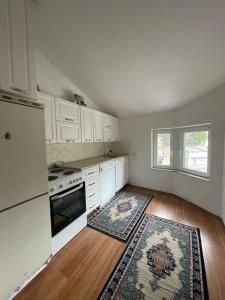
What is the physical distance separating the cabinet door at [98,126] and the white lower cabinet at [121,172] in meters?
0.72

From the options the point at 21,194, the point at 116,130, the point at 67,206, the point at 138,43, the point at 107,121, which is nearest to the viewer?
the point at 21,194

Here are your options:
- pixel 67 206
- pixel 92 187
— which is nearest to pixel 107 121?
pixel 92 187

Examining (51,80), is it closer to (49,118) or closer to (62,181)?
(49,118)

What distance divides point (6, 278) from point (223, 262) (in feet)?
7.15

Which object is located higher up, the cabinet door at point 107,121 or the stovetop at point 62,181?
the cabinet door at point 107,121

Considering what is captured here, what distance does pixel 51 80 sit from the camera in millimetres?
2359

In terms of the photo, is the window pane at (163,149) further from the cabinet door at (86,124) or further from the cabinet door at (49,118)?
the cabinet door at (49,118)

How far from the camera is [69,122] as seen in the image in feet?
7.73

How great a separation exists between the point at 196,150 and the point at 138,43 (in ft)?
7.51

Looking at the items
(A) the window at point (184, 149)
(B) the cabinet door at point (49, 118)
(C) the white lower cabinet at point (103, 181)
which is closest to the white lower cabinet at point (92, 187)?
(C) the white lower cabinet at point (103, 181)

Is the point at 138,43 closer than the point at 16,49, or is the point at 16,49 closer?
the point at 16,49

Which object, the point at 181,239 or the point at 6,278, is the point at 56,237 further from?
the point at 181,239

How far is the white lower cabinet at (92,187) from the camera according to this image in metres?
2.30

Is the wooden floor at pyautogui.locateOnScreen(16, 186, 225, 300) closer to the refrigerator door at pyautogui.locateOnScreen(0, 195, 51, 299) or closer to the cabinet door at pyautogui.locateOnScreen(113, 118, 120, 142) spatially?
the refrigerator door at pyautogui.locateOnScreen(0, 195, 51, 299)
